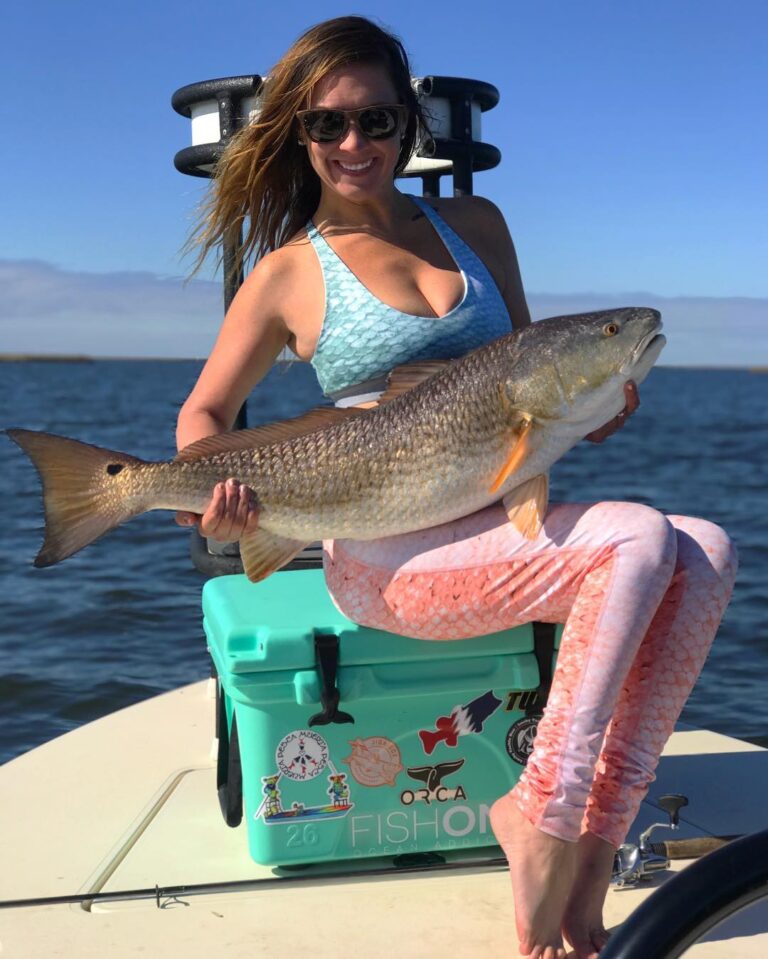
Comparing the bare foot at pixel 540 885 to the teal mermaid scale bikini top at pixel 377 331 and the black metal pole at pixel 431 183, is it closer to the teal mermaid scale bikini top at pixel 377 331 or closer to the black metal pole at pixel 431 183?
the teal mermaid scale bikini top at pixel 377 331

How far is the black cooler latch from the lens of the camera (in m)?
2.86

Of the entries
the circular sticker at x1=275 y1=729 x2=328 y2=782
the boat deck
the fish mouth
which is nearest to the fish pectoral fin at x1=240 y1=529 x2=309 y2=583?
the circular sticker at x1=275 y1=729 x2=328 y2=782

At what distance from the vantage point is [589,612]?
2594mm

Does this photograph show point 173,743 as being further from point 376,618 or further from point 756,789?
point 756,789

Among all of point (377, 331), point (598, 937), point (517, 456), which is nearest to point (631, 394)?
point (517, 456)

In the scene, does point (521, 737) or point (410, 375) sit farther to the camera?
point (521, 737)

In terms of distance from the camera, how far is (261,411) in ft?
179

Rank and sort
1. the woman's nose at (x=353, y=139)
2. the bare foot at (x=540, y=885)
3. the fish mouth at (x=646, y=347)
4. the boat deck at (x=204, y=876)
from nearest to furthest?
the bare foot at (x=540, y=885), the boat deck at (x=204, y=876), the fish mouth at (x=646, y=347), the woman's nose at (x=353, y=139)

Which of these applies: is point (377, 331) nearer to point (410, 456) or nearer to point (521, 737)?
point (410, 456)

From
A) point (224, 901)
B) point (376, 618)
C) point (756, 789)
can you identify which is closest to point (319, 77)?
point (376, 618)

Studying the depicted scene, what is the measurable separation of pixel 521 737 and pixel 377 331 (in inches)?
42.6

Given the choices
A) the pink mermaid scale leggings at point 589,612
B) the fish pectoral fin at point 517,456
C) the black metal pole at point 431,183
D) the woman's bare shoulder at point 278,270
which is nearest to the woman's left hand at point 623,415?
the fish pectoral fin at point 517,456

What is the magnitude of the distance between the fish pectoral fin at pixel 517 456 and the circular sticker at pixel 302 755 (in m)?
0.76

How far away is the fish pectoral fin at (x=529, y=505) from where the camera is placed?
8.95 ft
